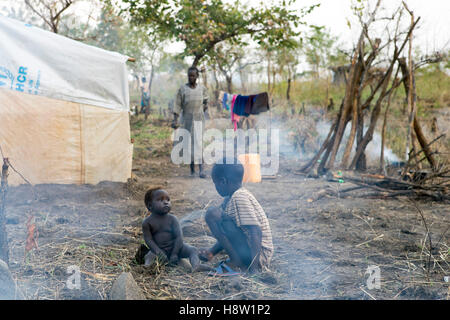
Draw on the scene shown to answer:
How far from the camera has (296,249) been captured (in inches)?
130

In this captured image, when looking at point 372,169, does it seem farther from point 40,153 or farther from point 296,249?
point 40,153

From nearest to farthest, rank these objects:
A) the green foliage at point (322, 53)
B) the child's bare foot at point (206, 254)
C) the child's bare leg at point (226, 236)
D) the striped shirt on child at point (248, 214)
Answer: the striped shirt on child at point (248, 214) → the child's bare leg at point (226, 236) → the child's bare foot at point (206, 254) → the green foliage at point (322, 53)

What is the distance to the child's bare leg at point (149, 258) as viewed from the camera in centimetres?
276

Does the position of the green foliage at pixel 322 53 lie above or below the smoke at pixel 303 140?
above

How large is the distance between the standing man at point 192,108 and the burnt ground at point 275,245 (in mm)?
1331

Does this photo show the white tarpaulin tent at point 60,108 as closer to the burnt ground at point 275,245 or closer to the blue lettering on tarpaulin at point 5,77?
the blue lettering on tarpaulin at point 5,77

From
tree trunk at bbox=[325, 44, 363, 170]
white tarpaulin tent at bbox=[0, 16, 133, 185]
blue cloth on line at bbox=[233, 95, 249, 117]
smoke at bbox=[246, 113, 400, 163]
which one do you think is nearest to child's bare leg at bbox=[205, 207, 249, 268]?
white tarpaulin tent at bbox=[0, 16, 133, 185]

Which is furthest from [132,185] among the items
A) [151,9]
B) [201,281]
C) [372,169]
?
[151,9]

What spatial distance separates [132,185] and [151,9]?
527 cm

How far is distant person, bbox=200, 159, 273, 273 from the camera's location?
258 cm
